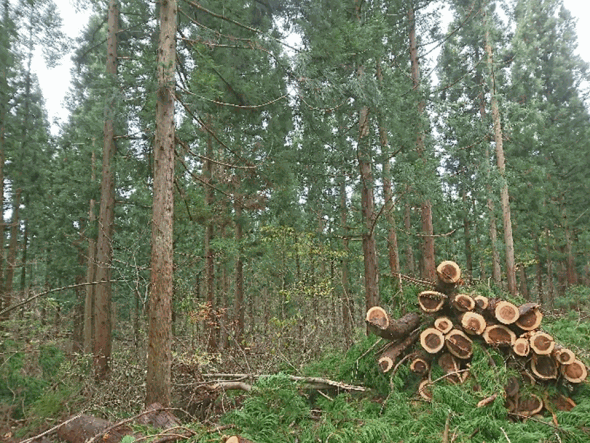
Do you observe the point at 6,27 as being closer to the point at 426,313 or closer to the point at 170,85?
the point at 170,85

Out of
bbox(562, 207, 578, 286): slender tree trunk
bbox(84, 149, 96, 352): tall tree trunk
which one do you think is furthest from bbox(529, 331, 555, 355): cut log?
bbox(562, 207, 578, 286): slender tree trunk

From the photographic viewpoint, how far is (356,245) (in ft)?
67.3

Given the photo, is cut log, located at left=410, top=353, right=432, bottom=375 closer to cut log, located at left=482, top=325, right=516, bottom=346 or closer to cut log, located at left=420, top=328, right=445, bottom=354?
cut log, located at left=420, top=328, right=445, bottom=354

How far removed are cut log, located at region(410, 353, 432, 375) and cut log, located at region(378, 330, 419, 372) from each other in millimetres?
240

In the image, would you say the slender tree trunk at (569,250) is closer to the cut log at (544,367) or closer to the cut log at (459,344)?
the cut log at (544,367)

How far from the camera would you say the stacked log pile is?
4.72m

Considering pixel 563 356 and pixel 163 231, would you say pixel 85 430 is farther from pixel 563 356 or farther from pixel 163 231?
pixel 563 356

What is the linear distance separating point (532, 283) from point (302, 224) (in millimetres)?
27957

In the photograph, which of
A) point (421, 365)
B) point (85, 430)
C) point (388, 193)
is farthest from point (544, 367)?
point (388, 193)

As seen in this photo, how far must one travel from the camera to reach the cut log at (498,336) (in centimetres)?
500

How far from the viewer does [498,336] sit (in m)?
5.04

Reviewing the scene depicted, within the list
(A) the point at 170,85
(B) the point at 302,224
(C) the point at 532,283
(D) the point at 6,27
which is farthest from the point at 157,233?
(C) the point at 532,283

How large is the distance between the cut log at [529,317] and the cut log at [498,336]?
0.17 m

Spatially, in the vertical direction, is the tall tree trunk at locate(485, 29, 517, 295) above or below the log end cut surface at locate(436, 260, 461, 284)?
above
